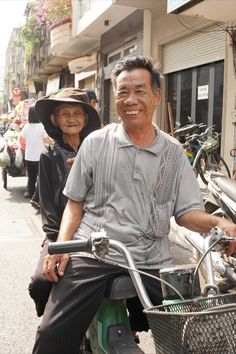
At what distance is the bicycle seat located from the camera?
81.4 inches

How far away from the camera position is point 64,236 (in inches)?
89.4

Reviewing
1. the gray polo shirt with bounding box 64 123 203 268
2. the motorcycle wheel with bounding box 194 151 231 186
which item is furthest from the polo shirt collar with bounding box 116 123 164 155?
the motorcycle wheel with bounding box 194 151 231 186

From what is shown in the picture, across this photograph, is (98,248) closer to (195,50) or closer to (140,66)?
(140,66)

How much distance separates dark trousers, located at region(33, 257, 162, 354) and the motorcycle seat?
181 centimetres

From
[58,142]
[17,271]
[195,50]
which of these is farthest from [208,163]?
[58,142]

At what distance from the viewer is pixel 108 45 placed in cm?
1459

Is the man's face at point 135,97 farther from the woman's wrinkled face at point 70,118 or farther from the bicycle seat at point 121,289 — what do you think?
the woman's wrinkled face at point 70,118

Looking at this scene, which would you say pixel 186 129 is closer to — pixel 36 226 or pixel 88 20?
pixel 36 226

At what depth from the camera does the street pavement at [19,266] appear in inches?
136

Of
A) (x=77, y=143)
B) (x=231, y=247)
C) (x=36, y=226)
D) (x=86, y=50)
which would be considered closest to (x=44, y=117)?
(x=77, y=143)

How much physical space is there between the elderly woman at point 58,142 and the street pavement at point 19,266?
1100 mm

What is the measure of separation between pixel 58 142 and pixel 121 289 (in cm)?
136

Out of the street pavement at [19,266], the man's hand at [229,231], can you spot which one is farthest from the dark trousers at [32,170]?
the man's hand at [229,231]

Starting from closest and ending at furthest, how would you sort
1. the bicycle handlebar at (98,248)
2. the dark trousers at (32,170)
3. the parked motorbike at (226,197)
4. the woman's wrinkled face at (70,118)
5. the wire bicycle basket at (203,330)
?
the wire bicycle basket at (203,330)
the bicycle handlebar at (98,248)
the woman's wrinkled face at (70,118)
the parked motorbike at (226,197)
the dark trousers at (32,170)
